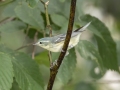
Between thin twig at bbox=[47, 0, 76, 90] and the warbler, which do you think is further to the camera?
the warbler

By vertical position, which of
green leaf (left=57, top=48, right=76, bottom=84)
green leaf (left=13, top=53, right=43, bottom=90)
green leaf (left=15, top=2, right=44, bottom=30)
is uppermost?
green leaf (left=15, top=2, right=44, bottom=30)

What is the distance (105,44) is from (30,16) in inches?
16.6

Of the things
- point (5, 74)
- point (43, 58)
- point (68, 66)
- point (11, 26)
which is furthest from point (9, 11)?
point (5, 74)

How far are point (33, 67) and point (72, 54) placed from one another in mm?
221

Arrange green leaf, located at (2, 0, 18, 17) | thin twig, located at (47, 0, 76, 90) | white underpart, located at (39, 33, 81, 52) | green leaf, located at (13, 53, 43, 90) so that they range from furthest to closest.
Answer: green leaf, located at (2, 0, 18, 17) → green leaf, located at (13, 53, 43, 90) → white underpart, located at (39, 33, 81, 52) → thin twig, located at (47, 0, 76, 90)

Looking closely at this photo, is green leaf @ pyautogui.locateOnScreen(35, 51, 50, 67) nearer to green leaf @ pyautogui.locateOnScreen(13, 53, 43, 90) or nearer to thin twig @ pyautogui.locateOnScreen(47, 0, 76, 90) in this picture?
green leaf @ pyautogui.locateOnScreen(13, 53, 43, 90)

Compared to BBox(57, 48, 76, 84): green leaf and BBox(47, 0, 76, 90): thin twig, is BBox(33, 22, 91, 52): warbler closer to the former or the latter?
BBox(47, 0, 76, 90): thin twig

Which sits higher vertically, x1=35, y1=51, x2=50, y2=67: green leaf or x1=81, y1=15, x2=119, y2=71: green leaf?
x1=81, y1=15, x2=119, y2=71: green leaf

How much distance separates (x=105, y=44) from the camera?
1803 millimetres

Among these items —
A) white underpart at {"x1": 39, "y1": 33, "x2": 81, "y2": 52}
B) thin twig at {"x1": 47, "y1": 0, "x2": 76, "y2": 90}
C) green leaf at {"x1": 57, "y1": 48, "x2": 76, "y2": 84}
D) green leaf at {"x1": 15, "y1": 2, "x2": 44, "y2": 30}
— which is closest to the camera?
thin twig at {"x1": 47, "y1": 0, "x2": 76, "y2": 90}

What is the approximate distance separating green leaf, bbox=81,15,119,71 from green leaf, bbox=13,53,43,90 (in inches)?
17.0

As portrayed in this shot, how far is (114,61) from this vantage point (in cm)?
181

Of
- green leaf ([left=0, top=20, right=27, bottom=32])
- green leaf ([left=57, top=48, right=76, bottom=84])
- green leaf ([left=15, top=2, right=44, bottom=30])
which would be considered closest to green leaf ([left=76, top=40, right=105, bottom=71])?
green leaf ([left=57, top=48, right=76, bottom=84])

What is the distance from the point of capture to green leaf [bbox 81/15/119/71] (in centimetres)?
178
